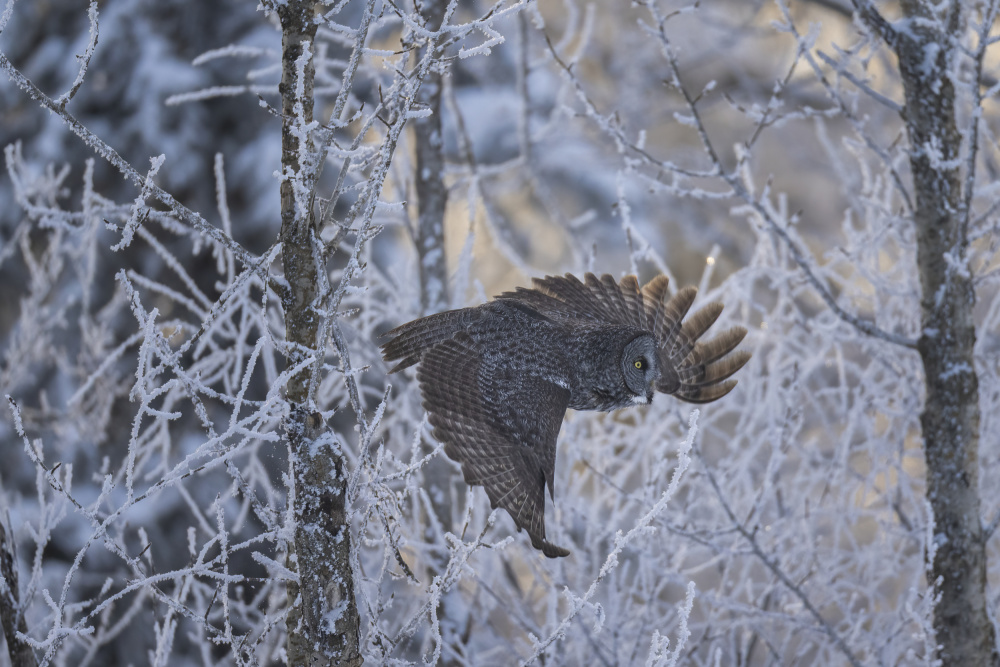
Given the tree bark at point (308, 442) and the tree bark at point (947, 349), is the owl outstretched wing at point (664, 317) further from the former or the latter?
the tree bark at point (308, 442)

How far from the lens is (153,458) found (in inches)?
265

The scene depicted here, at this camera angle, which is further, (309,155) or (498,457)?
(498,457)

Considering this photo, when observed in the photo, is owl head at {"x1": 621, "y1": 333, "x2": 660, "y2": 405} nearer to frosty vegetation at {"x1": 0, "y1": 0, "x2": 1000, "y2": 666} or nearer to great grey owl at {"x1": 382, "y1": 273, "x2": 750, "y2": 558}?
great grey owl at {"x1": 382, "y1": 273, "x2": 750, "y2": 558}

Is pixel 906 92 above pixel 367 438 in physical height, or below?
above

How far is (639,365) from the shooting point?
2.42 m

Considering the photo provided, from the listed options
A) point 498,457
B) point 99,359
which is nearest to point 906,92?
point 498,457

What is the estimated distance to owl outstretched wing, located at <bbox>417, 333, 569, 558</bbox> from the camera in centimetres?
199

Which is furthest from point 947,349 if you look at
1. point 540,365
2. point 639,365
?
point 540,365

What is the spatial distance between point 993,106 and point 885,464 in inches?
142

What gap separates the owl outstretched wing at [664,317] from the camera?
8.82 feet

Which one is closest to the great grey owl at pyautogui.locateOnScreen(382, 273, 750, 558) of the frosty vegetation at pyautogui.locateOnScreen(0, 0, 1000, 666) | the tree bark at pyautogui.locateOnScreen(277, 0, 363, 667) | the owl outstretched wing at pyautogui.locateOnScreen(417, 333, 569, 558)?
the owl outstretched wing at pyautogui.locateOnScreen(417, 333, 569, 558)

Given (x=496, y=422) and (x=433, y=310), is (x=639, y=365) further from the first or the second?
(x=433, y=310)

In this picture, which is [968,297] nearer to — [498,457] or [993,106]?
[498,457]

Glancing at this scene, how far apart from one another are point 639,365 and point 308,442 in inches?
40.8
